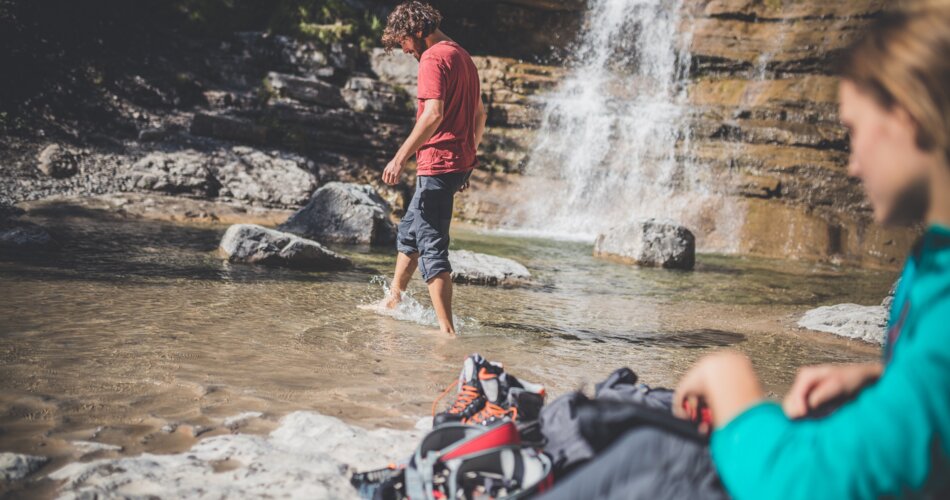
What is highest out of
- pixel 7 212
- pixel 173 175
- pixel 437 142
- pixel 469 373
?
pixel 437 142

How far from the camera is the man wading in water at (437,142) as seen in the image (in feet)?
14.7

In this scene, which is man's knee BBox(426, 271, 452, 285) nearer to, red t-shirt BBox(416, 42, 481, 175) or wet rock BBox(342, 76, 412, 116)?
red t-shirt BBox(416, 42, 481, 175)

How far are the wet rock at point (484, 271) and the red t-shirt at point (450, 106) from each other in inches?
104

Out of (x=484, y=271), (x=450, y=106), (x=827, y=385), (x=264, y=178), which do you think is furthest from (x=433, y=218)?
(x=264, y=178)

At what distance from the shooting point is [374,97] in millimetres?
16078

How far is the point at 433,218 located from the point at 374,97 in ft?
39.8

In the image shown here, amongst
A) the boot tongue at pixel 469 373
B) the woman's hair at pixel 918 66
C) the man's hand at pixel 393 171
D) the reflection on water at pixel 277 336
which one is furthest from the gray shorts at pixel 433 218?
the woman's hair at pixel 918 66

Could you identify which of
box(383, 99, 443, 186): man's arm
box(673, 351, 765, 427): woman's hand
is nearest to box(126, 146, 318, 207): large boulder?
box(383, 99, 443, 186): man's arm

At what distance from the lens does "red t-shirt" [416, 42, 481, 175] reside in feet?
14.5

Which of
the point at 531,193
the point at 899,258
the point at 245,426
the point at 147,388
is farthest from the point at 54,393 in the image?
the point at 899,258

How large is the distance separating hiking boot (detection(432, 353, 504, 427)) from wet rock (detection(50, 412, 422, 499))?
26 cm

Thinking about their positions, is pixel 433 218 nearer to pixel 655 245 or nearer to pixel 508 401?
pixel 508 401

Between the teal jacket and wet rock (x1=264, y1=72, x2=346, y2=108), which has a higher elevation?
wet rock (x1=264, y1=72, x2=346, y2=108)

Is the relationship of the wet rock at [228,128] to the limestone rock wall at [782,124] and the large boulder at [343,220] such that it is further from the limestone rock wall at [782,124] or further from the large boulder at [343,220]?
the limestone rock wall at [782,124]
